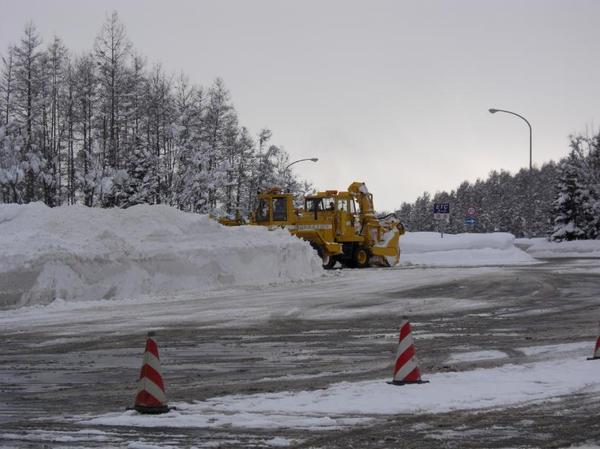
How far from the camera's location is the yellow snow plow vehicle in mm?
32094

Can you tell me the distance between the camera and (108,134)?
58.2 m

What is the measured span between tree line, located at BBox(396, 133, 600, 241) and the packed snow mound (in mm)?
25861

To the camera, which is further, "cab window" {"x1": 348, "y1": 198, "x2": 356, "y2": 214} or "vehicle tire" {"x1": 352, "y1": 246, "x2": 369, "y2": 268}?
"vehicle tire" {"x1": 352, "y1": 246, "x2": 369, "y2": 268}

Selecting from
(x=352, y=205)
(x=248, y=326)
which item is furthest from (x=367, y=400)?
(x=352, y=205)

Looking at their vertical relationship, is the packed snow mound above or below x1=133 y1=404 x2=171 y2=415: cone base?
above

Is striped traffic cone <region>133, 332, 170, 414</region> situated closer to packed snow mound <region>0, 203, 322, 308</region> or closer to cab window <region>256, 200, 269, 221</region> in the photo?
packed snow mound <region>0, 203, 322, 308</region>

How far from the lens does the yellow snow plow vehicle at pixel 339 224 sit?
3209 centimetres

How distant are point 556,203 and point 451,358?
200ft

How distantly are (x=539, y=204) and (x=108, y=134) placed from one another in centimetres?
9128

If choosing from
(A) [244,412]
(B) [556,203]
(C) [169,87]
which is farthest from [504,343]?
(B) [556,203]

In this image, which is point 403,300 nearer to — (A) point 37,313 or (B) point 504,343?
(B) point 504,343

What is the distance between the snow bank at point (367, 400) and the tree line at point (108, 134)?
3976 cm

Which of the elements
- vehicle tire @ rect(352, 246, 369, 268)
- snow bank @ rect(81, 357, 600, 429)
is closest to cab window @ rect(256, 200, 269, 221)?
vehicle tire @ rect(352, 246, 369, 268)

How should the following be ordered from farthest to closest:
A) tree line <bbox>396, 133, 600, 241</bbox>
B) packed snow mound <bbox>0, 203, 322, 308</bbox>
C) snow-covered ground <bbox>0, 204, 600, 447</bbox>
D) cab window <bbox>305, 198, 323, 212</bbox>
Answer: tree line <bbox>396, 133, 600, 241</bbox> → cab window <bbox>305, 198, 323, 212</bbox> → packed snow mound <bbox>0, 203, 322, 308</bbox> → snow-covered ground <bbox>0, 204, 600, 447</bbox>
